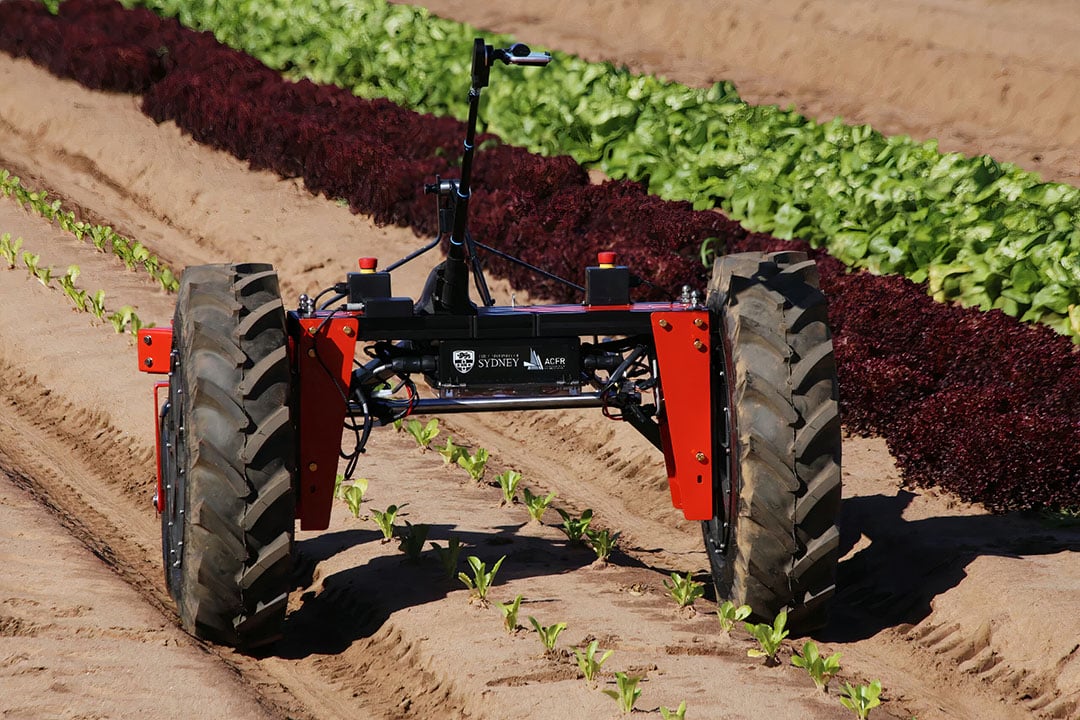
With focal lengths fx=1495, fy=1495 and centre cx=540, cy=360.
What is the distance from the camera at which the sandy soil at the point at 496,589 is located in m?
5.47

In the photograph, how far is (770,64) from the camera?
1961 centimetres

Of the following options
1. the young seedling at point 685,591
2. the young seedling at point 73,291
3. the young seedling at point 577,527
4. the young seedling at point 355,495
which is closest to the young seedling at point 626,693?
the young seedling at point 685,591

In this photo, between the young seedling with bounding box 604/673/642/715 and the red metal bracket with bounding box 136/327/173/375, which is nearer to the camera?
the young seedling with bounding box 604/673/642/715

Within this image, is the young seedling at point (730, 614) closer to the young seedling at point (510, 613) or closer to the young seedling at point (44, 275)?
the young seedling at point (510, 613)

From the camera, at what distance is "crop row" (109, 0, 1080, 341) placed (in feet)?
33.9

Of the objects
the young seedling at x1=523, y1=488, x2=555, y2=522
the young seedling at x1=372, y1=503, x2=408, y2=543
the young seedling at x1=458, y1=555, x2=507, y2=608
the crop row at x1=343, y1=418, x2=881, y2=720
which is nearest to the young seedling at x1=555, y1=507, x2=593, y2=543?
the crop row at x1=343, y1=418, x2=881, y2=720

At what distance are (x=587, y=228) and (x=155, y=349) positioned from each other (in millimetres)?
6718

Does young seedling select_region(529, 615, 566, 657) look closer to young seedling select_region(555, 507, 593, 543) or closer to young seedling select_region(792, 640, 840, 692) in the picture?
young seedling select_region(792, 640, 840, 692)

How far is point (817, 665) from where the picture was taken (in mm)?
5363

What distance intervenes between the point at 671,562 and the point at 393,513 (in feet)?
4.61

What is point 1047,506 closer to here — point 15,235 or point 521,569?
point 521,569

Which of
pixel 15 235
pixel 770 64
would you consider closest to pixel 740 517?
pixel 15 235

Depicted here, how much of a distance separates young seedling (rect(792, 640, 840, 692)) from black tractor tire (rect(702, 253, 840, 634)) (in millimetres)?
325

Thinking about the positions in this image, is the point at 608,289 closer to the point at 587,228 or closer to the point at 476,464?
the point at 476,464
